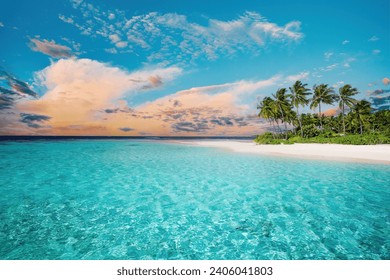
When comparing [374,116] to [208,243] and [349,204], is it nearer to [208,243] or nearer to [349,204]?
[349,204]

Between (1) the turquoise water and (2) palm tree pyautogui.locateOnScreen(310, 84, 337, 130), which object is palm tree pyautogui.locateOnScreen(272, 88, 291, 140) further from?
(1) the turquoise water

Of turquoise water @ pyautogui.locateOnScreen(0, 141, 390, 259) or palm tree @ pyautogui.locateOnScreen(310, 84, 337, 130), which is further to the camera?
palm tree @ pyautogui.locateOnScreen(310, 84, 337, 130)

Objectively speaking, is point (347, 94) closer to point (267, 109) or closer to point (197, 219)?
point (267, 109)

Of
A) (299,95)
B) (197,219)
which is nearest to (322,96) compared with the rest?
(299,95)

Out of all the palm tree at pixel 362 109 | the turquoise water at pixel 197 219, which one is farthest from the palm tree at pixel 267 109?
the turquoise water at pixel 197 219

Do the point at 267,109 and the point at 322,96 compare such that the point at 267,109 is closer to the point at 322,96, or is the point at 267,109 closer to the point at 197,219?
the point at 322,96

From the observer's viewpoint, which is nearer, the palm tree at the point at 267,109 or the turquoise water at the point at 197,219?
the turquoise water at the point at 197,219

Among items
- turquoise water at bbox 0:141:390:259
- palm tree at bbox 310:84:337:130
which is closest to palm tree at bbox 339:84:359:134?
palm tree at bbox 310:84:337:130

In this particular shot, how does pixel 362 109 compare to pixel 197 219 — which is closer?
pixel 197 219

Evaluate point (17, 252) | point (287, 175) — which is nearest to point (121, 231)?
point (17, 252)

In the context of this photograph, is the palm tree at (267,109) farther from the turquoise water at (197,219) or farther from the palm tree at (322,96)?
the turquoise water at (197,219)

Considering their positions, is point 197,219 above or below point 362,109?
below

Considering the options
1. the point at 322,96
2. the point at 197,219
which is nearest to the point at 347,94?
the point at 322,96

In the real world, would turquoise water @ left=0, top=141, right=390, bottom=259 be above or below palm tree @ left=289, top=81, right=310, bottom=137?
below
